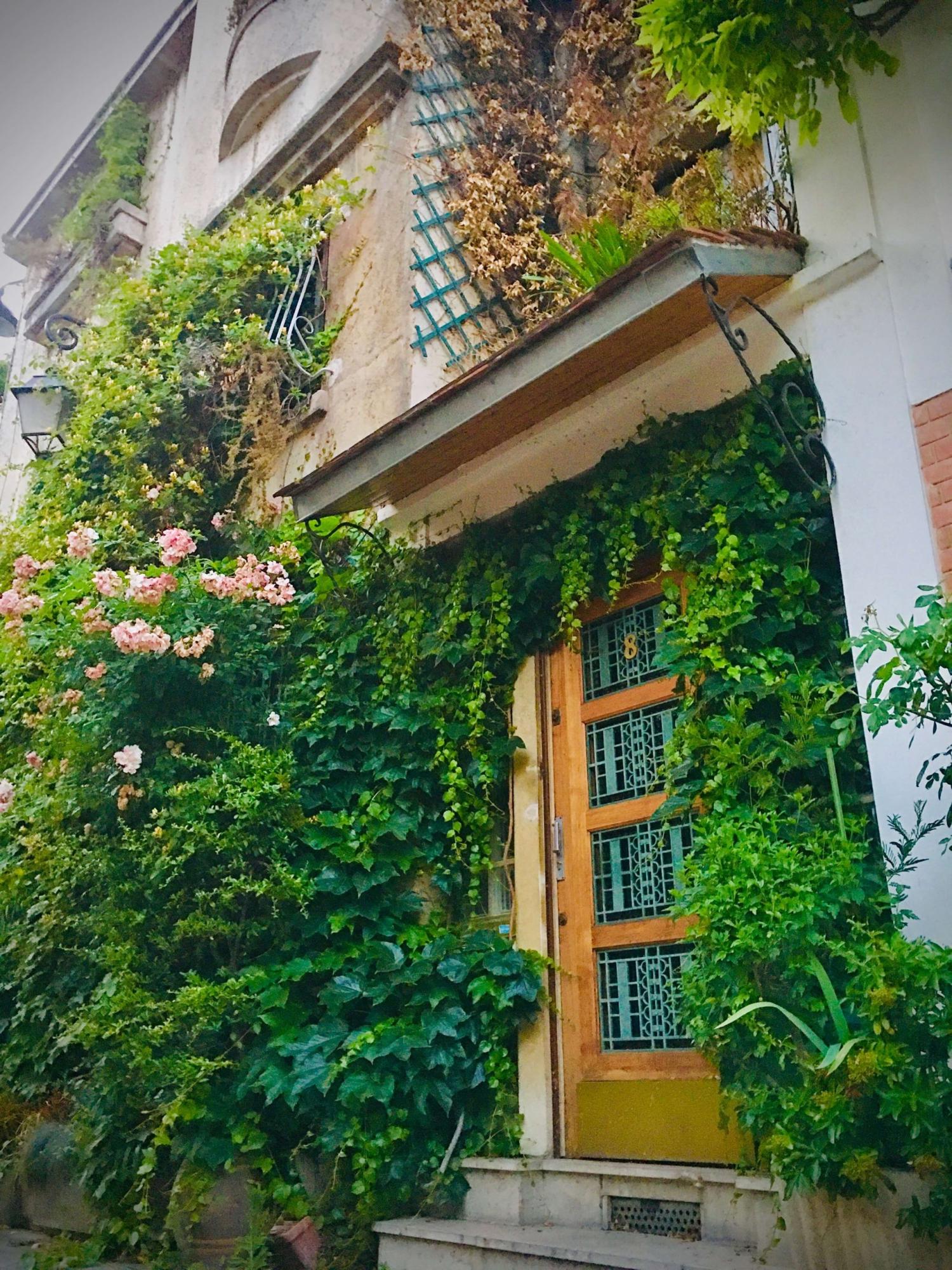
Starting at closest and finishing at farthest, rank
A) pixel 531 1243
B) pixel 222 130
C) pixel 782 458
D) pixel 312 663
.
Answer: pixel 531 1243 → pixel 782 458 → pixel 312 663 → pixel 222 130

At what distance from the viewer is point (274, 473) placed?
25.5ft

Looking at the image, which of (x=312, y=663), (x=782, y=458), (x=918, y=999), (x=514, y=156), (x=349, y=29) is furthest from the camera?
(x=349, y=29)

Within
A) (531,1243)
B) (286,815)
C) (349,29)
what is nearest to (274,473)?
(286,815)

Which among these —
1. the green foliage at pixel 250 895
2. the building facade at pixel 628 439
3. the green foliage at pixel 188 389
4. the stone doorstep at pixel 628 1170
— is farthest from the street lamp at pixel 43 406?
the stone doorstep at pixel 628 1170

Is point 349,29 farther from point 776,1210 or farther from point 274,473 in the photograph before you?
point 776,1210

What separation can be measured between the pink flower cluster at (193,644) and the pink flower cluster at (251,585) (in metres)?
0.31

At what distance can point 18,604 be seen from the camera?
5.99 m

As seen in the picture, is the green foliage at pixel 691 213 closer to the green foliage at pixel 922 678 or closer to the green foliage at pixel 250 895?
the green foliage at pixel 250 895

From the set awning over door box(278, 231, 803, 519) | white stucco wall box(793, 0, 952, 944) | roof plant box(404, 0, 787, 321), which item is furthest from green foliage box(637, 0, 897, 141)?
roof plant box(404, 0, 787, 321)

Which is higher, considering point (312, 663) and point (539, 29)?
point (539, 29)

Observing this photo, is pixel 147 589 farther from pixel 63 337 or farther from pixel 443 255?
pixel 63 337

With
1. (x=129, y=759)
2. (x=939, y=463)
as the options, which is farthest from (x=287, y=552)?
(x=939, y=463)

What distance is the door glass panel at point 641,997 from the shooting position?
441 centimetres

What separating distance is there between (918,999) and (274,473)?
597 centimetres
